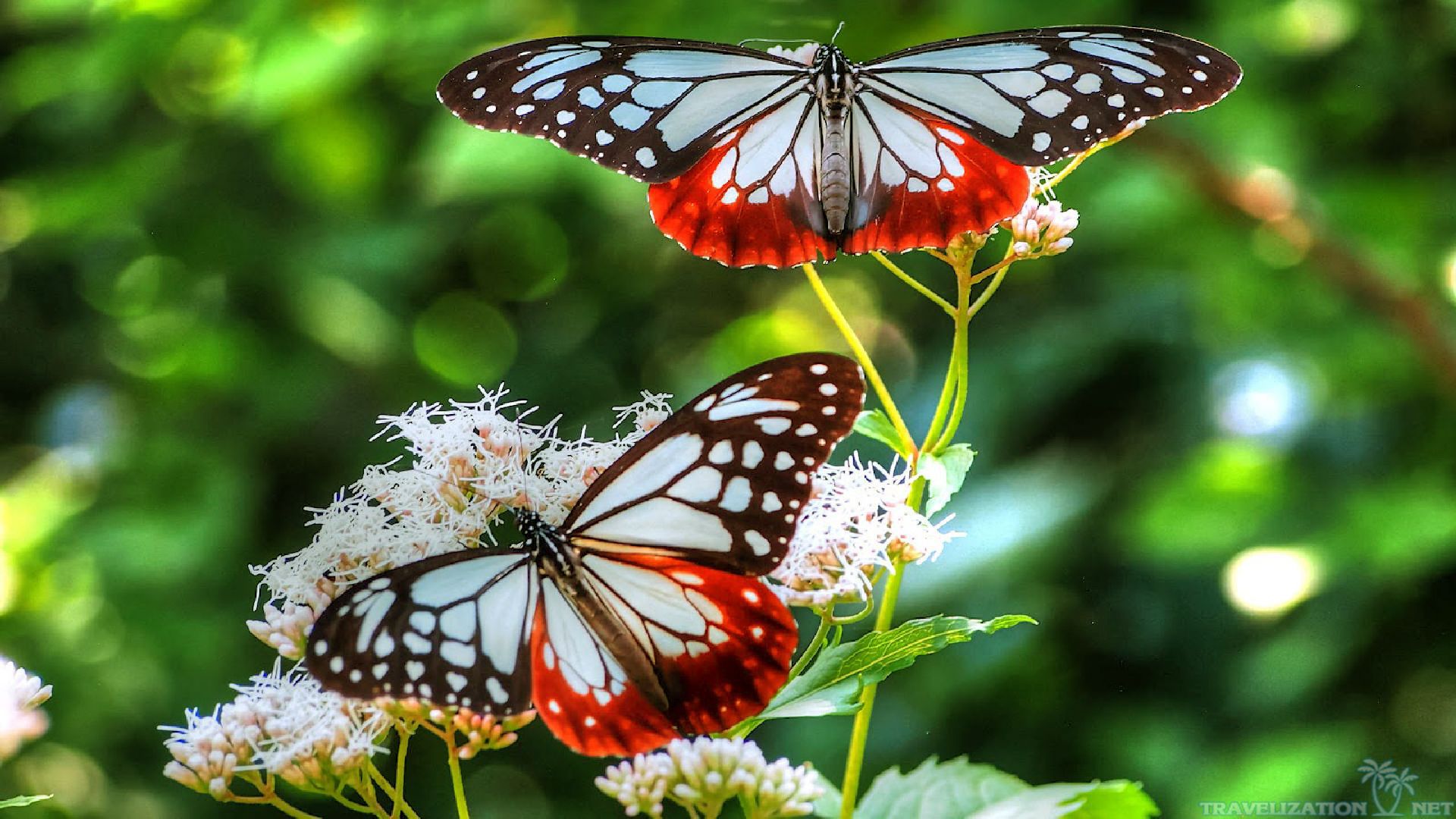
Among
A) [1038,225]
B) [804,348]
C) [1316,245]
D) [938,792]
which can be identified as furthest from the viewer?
[804,348]

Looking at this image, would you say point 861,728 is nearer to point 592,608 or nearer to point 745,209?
point 592,608

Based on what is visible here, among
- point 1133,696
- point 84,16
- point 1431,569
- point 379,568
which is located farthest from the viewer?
point 84,16

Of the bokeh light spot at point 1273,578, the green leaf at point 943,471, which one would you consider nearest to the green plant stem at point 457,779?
the green leaf at point 943,471

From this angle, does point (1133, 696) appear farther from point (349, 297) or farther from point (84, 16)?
point (84, 16)

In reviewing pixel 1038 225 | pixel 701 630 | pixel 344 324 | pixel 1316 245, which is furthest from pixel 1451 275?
pixel 344 324

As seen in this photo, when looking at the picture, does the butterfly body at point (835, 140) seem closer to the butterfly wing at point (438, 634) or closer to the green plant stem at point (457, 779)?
the butterfly wing at point (438, 634)

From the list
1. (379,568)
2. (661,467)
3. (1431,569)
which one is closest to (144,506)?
(379,568)
